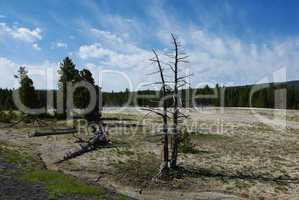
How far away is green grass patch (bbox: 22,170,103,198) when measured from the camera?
54.9 feet

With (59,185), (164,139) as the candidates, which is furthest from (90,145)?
(59,185)

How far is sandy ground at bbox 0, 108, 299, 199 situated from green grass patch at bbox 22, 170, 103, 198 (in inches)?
83.6

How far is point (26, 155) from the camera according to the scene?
26.9 metres

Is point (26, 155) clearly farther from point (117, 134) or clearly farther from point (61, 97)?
point (61, 97)

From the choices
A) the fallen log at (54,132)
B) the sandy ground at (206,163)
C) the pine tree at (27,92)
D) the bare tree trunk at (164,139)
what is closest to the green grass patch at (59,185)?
the sandy ground at (206,163)

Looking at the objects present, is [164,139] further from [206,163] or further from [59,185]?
[59,185]

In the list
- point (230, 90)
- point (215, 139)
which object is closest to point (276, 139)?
point (215, 139)

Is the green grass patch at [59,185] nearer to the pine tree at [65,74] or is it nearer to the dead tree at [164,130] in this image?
the dead tree at [164,130]

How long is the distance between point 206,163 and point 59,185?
1219 centimetres

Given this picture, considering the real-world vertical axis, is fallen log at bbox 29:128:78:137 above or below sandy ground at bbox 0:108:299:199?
above

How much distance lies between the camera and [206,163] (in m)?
26.3

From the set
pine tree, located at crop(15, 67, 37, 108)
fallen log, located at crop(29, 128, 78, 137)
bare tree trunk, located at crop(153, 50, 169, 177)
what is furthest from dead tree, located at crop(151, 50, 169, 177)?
pine tree, located at crop(15, 67, 37, 108)

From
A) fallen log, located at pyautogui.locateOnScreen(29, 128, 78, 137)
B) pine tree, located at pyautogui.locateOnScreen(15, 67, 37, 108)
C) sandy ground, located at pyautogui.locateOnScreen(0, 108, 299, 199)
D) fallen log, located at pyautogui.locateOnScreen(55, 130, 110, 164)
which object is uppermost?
pine tree, located at pyautogui.locateOnScreen(15, 67, 37, 108)

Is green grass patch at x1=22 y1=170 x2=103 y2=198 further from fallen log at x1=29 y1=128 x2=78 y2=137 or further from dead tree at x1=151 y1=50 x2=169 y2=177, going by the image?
fallen log at x1=29 y1=128 x2=78 y2=137
